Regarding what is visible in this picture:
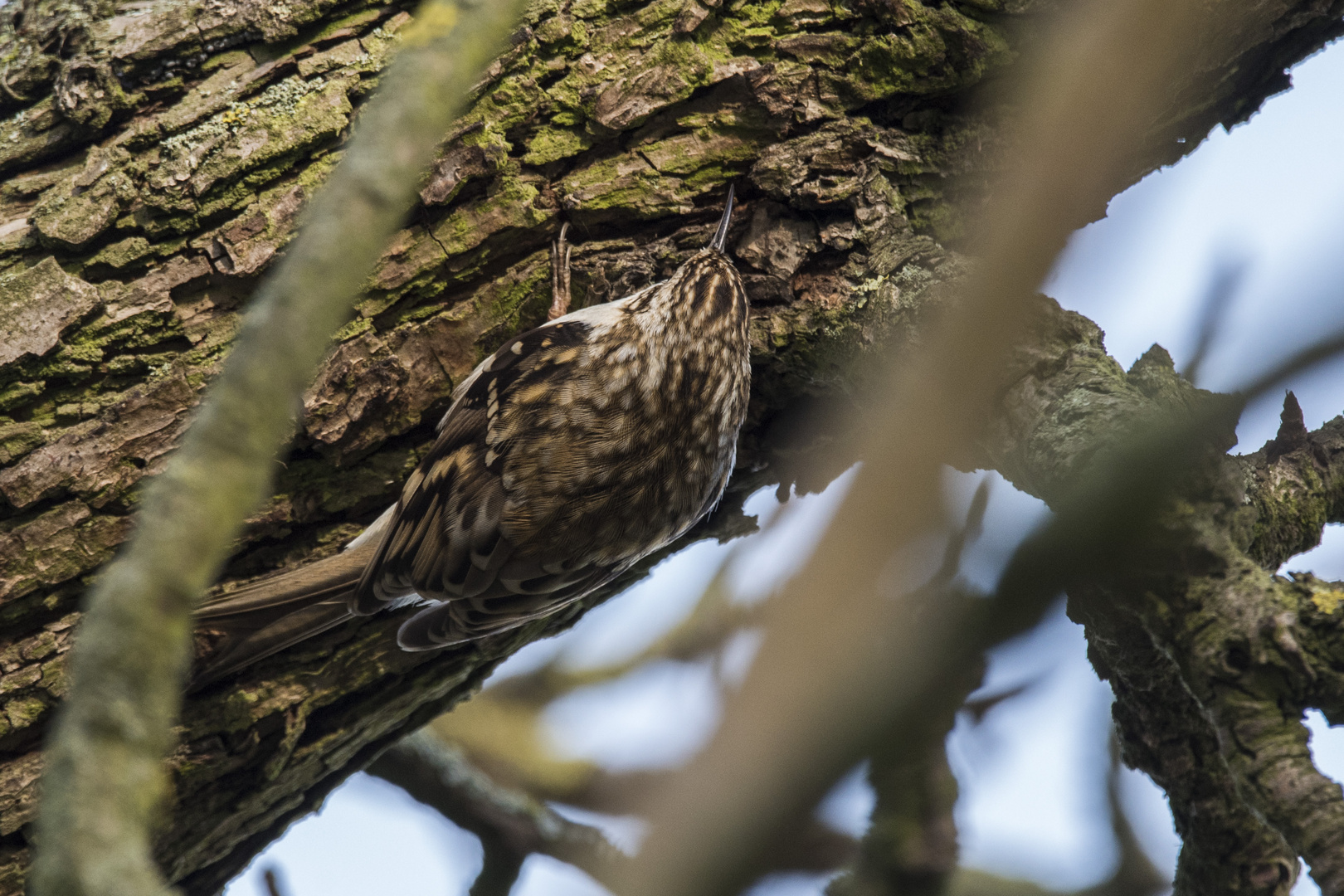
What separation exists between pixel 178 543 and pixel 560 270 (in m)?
2.01

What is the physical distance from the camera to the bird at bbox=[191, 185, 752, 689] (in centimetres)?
255

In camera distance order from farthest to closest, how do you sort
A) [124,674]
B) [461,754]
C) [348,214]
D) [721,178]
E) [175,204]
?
[461,754] → [721,178] → [175,204] → [348,214] → [124,674]

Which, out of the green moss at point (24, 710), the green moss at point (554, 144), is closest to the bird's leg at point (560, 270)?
the green moss at point (554, 144)

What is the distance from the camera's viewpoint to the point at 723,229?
2650 millimetres

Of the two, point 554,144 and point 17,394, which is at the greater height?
point 554,144

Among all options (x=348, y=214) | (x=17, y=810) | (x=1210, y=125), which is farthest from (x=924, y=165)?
(x=17, y=810)

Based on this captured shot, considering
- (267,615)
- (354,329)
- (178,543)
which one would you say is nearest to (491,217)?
(354,329)

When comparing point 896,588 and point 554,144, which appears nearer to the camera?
point 896,588

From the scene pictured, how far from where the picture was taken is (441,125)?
0.93 meters

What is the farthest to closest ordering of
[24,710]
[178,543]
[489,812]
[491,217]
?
1. [489,812]
2. [491,217]
3. [24,710]
4. [178,543]

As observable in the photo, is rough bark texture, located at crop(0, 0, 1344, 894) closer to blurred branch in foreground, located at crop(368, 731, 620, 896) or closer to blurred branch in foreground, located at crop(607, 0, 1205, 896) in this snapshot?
blurred branch in foreground, located at crop(368, 731, 620, 896)

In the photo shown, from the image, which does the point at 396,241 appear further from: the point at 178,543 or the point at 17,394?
the point at 178,543

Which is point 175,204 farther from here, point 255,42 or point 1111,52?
point 1111,52

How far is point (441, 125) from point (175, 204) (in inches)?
72.5
